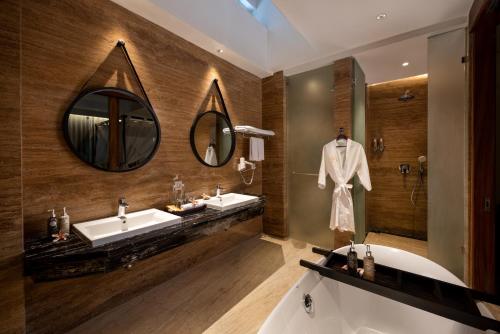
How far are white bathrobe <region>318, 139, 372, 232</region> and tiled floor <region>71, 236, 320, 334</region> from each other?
2.31ft

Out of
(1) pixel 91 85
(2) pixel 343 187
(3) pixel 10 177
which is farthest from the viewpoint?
(2) pixel 343 187

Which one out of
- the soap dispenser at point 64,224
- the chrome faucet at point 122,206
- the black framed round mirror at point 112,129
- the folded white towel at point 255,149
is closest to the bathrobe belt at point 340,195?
the folded white towel at point 255,149

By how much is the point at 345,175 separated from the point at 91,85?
9.31ft

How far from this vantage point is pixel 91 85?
1793mm

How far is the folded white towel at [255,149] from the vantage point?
318 cm

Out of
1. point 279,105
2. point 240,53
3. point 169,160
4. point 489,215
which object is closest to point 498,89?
point 489,215

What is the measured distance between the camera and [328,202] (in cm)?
304

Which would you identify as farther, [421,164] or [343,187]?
[421,164]

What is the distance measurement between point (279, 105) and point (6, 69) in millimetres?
2947

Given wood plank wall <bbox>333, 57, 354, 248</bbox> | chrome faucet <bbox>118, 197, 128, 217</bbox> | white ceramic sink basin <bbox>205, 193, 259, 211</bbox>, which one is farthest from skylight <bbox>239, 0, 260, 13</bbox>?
chrome faucet <bbox>118, 197, 128, 217</bbox>

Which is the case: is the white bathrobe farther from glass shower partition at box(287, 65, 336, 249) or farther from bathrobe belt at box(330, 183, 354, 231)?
glass shower partition at box(287, 65, 336, 249)

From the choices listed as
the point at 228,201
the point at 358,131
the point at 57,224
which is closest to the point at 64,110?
the point at 57,224

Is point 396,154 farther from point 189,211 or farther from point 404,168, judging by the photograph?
point 189,211

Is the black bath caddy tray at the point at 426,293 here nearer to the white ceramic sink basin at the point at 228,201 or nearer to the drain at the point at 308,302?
the drain at the point at 308,302
